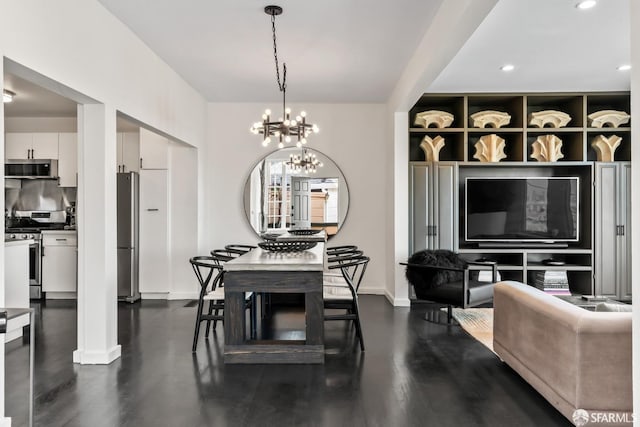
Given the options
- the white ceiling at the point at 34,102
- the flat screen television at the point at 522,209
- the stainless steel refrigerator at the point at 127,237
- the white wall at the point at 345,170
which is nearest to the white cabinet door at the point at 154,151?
the stainless steel refrigerator at the point at 127,237

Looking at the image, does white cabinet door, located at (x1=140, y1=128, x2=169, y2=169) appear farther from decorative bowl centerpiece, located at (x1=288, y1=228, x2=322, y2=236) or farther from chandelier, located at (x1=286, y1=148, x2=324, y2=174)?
decorative bowl centerpiece, located at (x1=288, y1=228, x2=322, y2=236)

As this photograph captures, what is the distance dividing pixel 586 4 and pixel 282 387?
3.48 meters

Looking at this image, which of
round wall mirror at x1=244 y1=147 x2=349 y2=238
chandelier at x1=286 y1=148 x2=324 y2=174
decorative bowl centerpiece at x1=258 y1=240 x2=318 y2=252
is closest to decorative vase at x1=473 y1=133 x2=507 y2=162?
round wall mirror at x1=244 y1=147 x2=349 y2=238

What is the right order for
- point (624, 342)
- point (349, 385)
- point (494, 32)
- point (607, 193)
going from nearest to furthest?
point (624, 342) → point (349, 385) → point (494, 32) → point (607, 193)

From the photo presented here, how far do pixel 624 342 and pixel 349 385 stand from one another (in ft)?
5.30

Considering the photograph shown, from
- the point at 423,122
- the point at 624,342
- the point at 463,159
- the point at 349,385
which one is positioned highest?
the point at 423,122

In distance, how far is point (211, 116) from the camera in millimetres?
6695

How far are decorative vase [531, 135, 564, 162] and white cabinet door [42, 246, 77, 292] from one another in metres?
6.20

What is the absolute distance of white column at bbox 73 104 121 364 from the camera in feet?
11.7

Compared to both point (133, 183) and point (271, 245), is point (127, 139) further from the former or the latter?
point (271, 245)

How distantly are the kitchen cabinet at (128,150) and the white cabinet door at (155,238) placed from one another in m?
0.71

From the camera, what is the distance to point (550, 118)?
19.6ft

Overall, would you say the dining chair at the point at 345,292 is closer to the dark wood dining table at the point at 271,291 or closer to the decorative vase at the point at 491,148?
the dark wood dining table at the point at 271,291

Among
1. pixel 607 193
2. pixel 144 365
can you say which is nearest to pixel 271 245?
pixel 144 365
